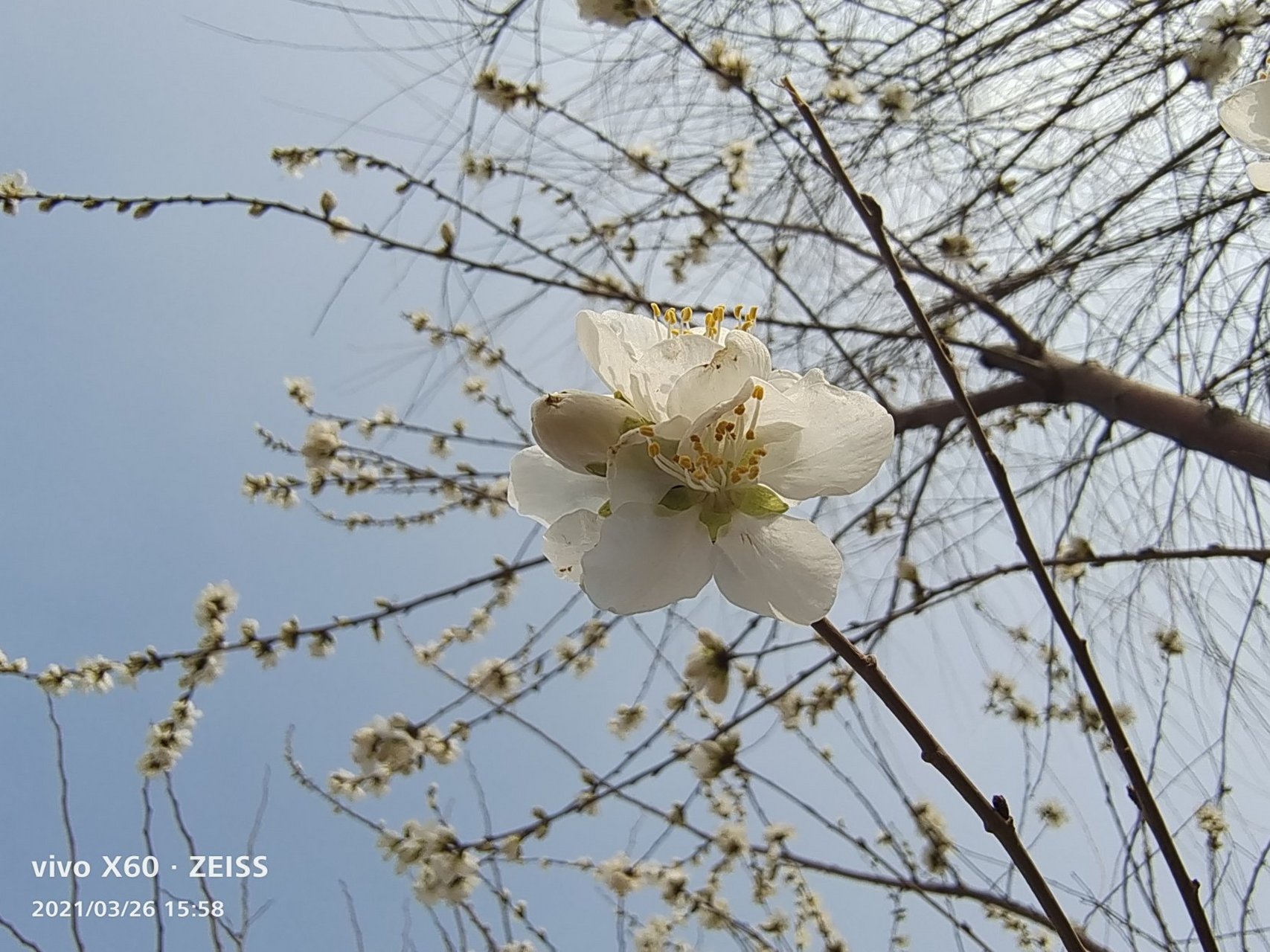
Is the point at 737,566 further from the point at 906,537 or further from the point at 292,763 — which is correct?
the point at 292,763

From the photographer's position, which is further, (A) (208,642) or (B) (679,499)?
(A) (208,642)

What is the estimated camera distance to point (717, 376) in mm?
661

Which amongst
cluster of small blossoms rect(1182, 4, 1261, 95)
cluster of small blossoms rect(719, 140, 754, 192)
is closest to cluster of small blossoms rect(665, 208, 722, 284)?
cluster of small blossoms rect(719, 140, 754, 192)

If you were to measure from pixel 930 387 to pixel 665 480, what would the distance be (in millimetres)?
2312

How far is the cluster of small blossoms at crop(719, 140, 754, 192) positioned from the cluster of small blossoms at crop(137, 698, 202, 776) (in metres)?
2.18

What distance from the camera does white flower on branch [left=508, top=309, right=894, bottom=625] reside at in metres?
0.66

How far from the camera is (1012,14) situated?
84.8 inches

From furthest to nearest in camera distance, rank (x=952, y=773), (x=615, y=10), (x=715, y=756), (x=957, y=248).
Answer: (x=957, y=248), (x=615, y=10), (x=715, y=756), (x=952, y=773)

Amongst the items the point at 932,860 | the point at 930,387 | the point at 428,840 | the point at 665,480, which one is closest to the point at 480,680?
the point at 428,840

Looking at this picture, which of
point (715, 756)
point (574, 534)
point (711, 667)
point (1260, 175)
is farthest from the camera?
point (715, 756)

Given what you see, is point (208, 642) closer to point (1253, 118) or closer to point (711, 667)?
point (711, 667)

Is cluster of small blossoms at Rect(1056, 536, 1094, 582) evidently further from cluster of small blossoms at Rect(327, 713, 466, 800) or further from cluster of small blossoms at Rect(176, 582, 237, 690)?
cluster of small blossoms at Rect(176, 582, 237, 690)

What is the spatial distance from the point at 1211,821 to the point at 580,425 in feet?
7.09

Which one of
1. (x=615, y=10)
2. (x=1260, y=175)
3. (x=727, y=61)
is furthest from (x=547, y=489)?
(x=727, y=61)
